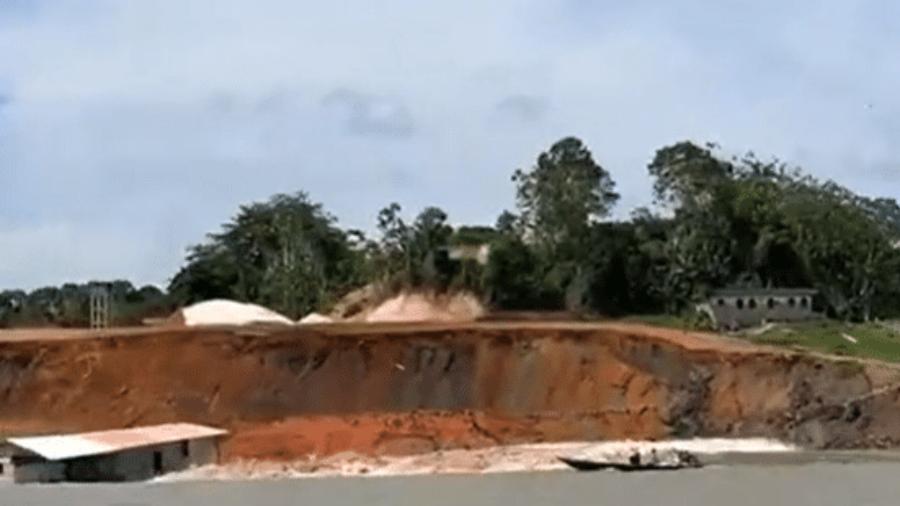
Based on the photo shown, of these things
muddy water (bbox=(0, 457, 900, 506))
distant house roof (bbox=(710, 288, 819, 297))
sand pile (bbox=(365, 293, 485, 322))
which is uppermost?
distant house roof (bbox=(710, 288, 819, 297))

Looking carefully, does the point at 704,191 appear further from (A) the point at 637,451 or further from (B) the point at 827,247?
(A) the point at 637,451

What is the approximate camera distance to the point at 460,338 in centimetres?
7212

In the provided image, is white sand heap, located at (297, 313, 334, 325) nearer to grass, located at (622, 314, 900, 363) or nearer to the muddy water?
grass, located at (622, 314, 900, 363)

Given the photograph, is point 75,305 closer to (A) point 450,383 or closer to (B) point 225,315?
(B) point 225,315

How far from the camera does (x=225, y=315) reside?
274ft

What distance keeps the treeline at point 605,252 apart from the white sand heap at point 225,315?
12.3 meters

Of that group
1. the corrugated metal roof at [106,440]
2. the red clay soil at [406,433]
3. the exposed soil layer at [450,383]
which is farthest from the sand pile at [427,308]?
the corrugated metal roof at [106,440]

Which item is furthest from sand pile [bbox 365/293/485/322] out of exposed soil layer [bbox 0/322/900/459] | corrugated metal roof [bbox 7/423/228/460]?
corrugated metal roof [bbox 7/423/228/460]

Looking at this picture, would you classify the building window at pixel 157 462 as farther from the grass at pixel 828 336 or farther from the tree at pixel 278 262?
the tree at pixel 278 262

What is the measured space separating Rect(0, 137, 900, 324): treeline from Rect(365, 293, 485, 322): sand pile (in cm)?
116

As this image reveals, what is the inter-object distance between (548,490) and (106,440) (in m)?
17.7

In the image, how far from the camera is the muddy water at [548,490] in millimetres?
43219

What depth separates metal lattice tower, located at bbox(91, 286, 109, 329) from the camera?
90.6 meters

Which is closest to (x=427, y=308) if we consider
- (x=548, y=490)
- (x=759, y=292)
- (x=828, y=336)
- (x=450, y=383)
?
(x=759, y=292)
